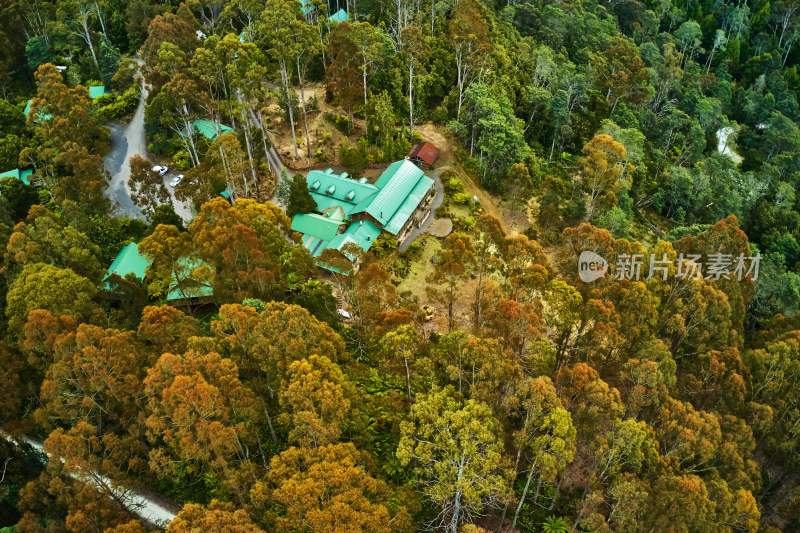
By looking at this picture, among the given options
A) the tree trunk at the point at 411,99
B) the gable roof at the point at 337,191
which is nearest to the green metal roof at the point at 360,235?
the gable roof at the point at 337,191

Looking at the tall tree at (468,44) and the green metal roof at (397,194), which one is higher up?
the tall tree at (468,44)

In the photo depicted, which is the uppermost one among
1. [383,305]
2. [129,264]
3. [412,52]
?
[412,52]

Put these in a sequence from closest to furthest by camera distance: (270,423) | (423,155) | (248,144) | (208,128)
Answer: (270,423) → (248,144) → (423,155) → (208,128)

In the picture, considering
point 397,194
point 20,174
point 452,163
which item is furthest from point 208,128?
point 452,163

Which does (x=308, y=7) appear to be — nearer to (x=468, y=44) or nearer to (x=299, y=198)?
(x=468, y=44)

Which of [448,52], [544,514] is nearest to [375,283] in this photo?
[544,514]

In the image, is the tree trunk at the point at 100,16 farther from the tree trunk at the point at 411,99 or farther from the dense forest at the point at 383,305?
the tree trunk at the point at 411,99

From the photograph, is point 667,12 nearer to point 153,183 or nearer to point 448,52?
point 448,52
